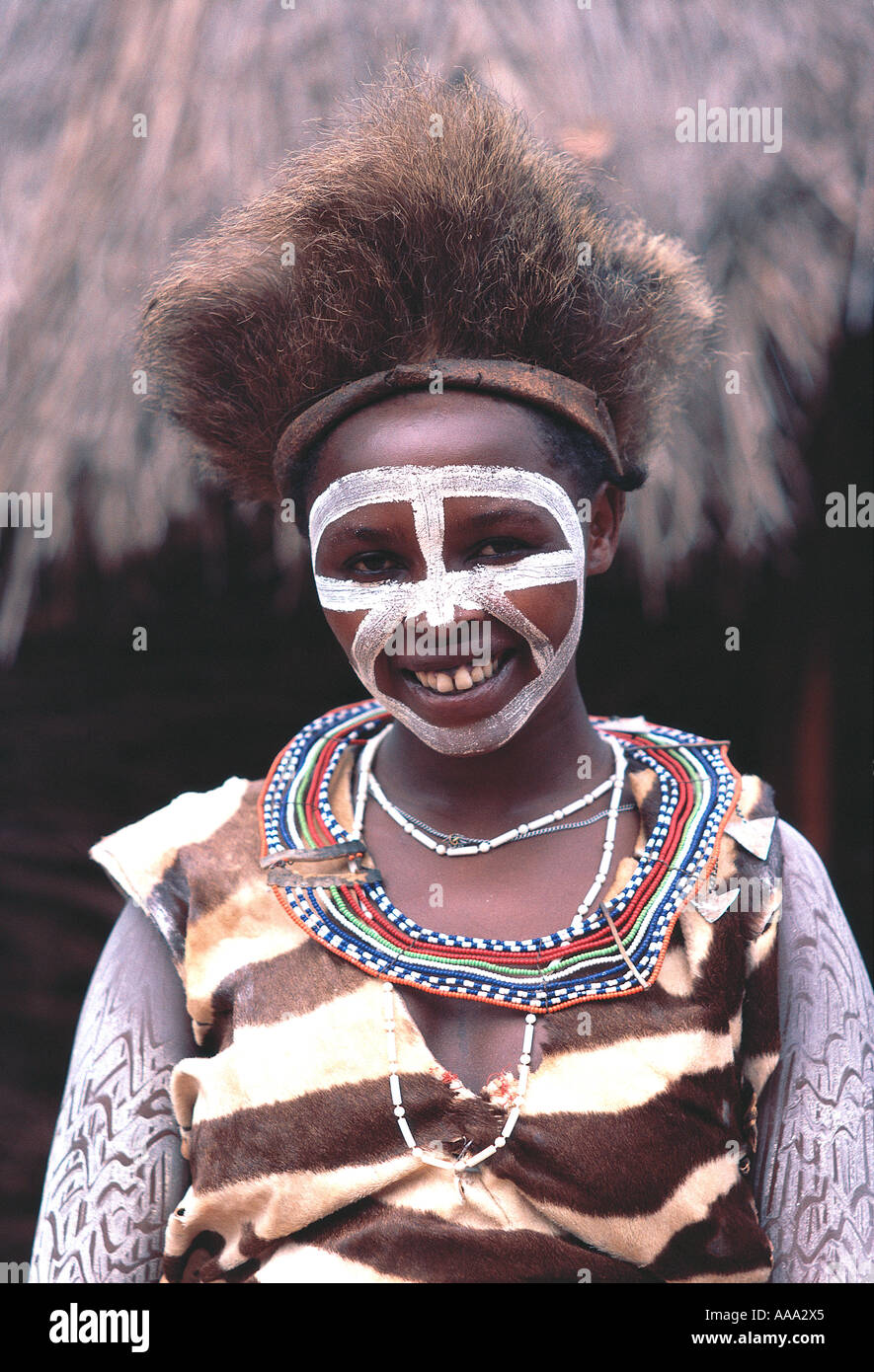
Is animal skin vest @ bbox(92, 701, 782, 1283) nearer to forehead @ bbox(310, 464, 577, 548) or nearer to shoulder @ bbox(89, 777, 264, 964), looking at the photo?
shoulder @ bbox(89, 777, 264, 964)

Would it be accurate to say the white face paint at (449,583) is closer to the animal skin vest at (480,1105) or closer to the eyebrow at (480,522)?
the eyebrow at (480,522)

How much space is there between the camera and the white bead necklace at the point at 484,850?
156cm

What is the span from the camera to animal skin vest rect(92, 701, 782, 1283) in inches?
61.4

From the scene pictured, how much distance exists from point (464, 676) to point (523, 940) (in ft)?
1.29

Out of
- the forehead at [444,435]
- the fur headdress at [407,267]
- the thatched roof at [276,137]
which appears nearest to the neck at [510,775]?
the forehead at [444,435]

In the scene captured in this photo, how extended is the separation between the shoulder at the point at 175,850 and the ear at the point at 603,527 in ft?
2.24

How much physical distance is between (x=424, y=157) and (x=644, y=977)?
1224 mm

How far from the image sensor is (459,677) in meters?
1.68

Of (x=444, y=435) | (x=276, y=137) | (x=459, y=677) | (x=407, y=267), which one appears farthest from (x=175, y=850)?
(x=276, y=137)

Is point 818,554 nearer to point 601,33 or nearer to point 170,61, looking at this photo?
point 601,33

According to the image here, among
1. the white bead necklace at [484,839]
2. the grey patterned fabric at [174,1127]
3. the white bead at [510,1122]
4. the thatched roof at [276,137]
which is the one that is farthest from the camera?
the thatched roof at [276,137]

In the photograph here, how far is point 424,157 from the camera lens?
5.62 feet

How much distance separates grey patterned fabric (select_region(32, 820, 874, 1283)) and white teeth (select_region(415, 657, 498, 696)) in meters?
0.57

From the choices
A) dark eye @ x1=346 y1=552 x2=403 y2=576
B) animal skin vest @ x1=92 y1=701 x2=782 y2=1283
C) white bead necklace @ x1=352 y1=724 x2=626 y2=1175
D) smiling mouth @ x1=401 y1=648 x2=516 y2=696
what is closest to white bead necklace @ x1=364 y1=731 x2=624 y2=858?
white bead necklace @ x1=352 y1=724 x2=626 y2=1175
